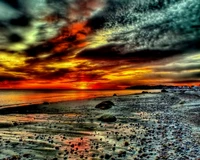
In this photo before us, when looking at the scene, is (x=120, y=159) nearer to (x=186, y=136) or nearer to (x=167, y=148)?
(x=167, y=148)

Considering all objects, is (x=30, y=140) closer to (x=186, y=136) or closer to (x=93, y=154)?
(x=93, y=154)

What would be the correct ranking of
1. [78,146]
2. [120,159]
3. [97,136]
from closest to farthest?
[120,159]
[78,146]
[97,136]

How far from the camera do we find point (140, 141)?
1933 cm

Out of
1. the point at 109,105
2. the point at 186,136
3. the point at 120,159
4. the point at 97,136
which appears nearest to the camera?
the point at 120,159

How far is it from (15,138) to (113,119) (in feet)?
44.2

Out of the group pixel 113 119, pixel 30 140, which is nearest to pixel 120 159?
pixel 30 140

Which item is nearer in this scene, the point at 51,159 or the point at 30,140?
the point at 51,159

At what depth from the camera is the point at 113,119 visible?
32.2 metres

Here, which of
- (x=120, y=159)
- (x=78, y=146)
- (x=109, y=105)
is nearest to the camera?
(x=120, y=159)

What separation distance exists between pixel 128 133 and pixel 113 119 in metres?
8.95

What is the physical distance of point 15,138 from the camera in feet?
72.8

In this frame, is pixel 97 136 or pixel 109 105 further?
pixel 109 105

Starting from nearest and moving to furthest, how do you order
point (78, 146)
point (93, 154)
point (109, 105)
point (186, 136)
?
point (93, 154) → point (78, 146) → point (186, 136) → point (109, 105)

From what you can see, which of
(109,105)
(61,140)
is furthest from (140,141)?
(109,105)
